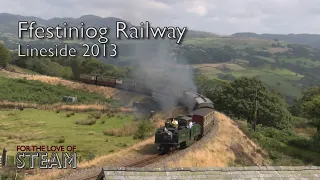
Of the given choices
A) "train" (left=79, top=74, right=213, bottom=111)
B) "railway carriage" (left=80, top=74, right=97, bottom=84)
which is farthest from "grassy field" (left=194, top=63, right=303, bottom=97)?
"train" (left=79, top=74, right=213, bottom=111)

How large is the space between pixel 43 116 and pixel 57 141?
12468mm

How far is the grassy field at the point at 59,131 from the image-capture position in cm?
3039

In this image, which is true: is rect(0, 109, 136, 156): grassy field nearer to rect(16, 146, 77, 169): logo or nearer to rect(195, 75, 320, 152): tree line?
rect(16, 146, 77, 169): logo

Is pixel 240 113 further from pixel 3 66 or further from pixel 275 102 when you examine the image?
pixel 3 66

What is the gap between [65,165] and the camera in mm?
23828

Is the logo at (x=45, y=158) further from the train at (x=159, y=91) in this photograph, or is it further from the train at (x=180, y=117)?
the train at (x=159, y=91)

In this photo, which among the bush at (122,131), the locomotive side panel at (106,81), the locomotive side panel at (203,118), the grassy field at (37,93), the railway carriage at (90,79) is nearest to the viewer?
the locomotive side panel at (203,118)

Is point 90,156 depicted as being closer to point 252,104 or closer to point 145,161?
point 145,161

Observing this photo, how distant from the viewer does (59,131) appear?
35344 mm

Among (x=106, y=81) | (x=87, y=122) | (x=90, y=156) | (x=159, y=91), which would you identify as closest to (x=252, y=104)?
(x=159, y=91)

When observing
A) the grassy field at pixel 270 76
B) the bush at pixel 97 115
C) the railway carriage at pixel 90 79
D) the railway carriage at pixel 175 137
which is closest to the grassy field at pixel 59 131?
the bush at pixel 97 115

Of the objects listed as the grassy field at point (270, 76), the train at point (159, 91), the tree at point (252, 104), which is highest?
the train at point (159, 91)

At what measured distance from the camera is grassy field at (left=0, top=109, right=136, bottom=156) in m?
30.4

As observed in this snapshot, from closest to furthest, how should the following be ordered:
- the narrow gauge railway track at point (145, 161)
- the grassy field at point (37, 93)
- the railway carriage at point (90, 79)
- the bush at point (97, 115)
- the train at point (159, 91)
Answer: the narrow gauge railway track at point (145, 161) → the train at point (159, 91) → the bush at point (97, 115) → the grassy field at point (37, 93) → the railway carriage at point (90, 79)
